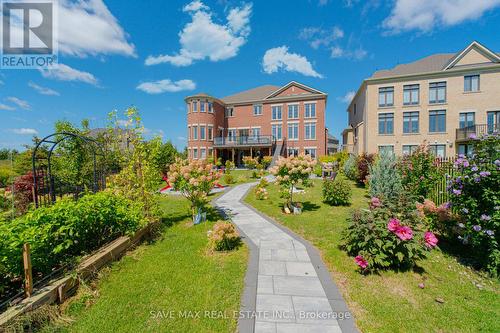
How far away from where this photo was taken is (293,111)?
2767cm

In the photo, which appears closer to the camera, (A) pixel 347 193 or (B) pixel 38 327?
(B) pixel 38 327

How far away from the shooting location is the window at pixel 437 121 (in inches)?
816

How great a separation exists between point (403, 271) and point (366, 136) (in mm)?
22035

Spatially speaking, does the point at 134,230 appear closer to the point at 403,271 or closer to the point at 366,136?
the point at 403,271

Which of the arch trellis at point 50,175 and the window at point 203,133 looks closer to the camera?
the arch trellis at point 50,175

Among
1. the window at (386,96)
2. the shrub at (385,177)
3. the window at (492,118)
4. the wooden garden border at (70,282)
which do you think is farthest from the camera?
the window at (386,96)

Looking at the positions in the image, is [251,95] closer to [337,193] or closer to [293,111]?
[293,111]

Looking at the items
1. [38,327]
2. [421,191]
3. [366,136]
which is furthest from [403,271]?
[366,136]

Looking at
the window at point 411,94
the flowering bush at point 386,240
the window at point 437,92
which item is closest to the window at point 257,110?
the window at point 411,94

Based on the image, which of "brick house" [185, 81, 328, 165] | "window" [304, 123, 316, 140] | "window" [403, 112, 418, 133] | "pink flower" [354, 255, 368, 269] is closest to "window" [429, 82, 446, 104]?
"window" [403, 112, 418, 133]

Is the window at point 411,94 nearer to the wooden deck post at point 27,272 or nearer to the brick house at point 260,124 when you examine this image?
the brick house at point 260,124

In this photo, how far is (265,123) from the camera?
29.1m

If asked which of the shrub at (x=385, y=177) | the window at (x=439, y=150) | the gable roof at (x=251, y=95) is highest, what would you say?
the gable roof at (x=251, y=95)

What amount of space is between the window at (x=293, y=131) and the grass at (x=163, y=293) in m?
24.1
